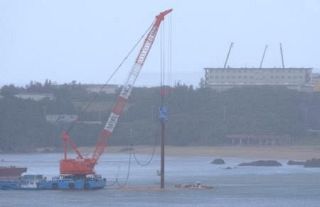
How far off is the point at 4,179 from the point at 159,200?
12.6 meters

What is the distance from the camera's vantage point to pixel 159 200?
190 feet

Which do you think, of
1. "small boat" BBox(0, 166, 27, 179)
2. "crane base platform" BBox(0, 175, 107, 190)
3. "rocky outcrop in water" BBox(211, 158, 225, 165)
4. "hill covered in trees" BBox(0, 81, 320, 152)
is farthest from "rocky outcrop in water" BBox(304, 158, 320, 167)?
"crane base platform" BBox(0, 175, 107, 190)

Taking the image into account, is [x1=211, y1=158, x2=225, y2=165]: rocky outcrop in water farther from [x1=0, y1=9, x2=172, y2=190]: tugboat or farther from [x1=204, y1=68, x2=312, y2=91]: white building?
[x1=204, y1=68, x2=312, y2=91]: white building

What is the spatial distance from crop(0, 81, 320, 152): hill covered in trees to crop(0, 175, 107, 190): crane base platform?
46.7m

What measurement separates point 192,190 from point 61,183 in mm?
6351

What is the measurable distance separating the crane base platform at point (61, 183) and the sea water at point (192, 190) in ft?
2.06

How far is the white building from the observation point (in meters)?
144

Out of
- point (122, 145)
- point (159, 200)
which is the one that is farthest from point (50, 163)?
point (159, 200)

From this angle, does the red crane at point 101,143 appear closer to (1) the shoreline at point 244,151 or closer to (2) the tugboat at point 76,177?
(2) the tugboat at point 76,177

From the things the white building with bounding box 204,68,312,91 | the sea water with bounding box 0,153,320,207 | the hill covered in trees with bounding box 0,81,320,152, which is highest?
the white building with bounding box 204,68,312,91

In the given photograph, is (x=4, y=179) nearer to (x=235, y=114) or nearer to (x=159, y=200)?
(x=159, y=200)

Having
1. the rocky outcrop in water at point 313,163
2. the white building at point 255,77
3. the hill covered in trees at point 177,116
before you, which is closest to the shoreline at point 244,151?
the hill covered in trees at point 177,116

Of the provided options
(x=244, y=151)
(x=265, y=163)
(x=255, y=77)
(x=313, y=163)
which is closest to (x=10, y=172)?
(x=265, y=163)

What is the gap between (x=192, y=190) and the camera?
6450 cm
